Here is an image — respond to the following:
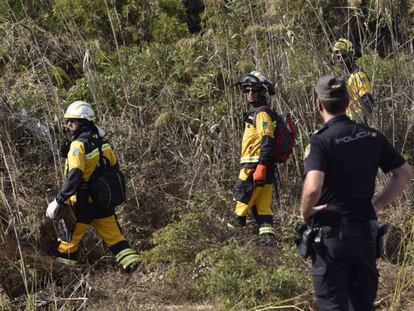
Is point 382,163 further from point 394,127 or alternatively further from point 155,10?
point 155,10

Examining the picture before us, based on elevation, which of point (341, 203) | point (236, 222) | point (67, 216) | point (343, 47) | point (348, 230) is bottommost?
point (236, 222)

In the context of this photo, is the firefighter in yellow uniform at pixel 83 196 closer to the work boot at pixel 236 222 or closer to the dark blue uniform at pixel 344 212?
the work boot at pixel 236 222

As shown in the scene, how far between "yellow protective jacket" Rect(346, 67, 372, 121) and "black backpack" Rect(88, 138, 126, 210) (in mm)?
2283

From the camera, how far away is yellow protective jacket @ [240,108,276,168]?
6.50m

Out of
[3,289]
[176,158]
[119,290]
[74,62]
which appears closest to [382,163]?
[119,290]

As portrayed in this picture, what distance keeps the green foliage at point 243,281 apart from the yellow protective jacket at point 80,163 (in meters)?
1.25

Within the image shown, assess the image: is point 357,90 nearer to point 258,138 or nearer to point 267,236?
point 258,138

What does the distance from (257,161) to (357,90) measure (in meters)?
1.27

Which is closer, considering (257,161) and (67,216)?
(67,216)

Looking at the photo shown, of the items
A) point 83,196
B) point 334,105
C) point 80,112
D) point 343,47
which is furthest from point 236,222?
point 334,105

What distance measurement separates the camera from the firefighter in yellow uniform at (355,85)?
6949 millimetres

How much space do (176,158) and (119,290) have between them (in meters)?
2.23

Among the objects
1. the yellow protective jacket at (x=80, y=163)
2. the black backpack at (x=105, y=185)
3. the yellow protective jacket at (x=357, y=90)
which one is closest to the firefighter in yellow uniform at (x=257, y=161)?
the yellow protective jacket at (x=357, y=90)

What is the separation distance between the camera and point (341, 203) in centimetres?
373
